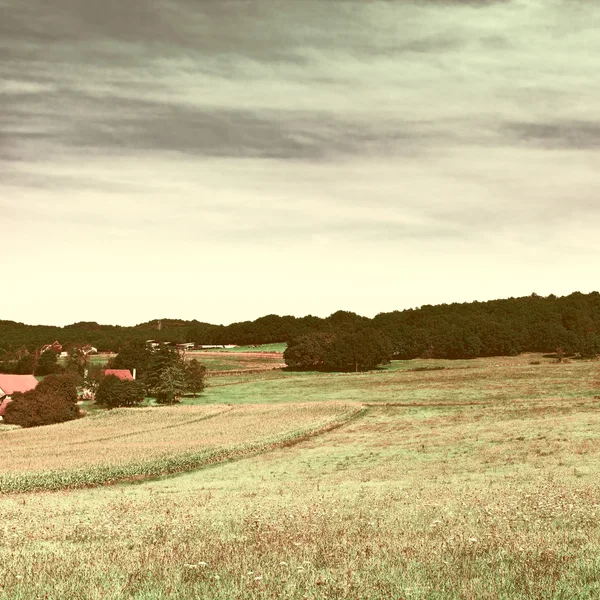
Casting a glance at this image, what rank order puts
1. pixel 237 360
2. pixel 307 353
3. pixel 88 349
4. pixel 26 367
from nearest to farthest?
pixel 26 367
pixel 307 353
pixel 237 360
pixel 88 349

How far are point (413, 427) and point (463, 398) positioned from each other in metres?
23.4

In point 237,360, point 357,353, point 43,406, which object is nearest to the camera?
point 43,406

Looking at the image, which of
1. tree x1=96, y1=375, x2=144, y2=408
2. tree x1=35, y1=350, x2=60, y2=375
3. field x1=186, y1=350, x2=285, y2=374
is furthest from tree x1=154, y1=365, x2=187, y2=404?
tree x1=35, y1=350, x2=60, y2=375

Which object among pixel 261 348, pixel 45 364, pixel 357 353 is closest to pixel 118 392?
pixel 45 364

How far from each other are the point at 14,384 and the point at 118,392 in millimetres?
17835

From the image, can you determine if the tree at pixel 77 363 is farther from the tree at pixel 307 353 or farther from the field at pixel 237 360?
the tree at pixel 307 353

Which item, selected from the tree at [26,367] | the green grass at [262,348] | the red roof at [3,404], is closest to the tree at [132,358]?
the tree at [26,367]

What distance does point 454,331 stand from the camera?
458 ft

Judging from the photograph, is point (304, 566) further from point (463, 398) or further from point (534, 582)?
point (463, 398)

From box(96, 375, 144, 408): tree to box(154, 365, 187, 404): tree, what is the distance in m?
3.04

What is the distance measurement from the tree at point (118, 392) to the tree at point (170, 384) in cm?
304

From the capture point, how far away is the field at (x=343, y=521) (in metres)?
8.66

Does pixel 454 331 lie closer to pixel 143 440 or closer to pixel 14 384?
pixel 14 384

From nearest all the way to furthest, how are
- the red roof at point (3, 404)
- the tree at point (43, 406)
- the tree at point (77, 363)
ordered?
the tree at point (43, 406) < the red roof at point (3, 404) < the tree at point (77, 363)
